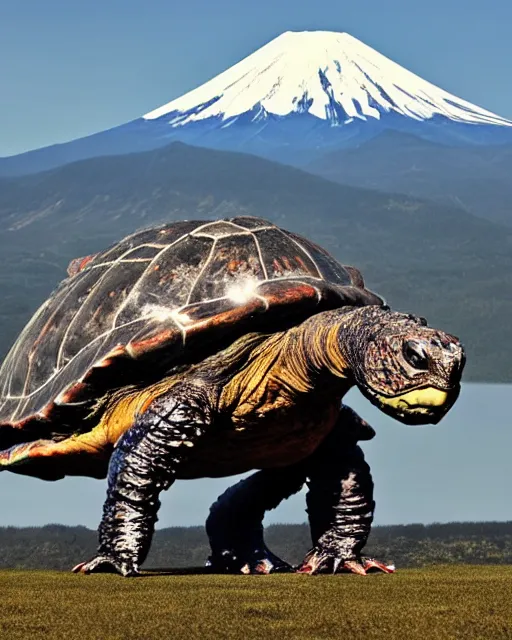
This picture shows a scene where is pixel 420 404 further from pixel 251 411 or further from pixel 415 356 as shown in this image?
pixel 251 411

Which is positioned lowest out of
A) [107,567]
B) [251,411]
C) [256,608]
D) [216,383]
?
[256,608]

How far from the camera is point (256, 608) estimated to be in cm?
446

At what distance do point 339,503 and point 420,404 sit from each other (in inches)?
96.2

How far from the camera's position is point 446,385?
5.25 metres

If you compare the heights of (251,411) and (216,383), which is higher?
(216,383)

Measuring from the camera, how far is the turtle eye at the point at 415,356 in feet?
17.3

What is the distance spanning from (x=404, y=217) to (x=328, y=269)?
167 metres

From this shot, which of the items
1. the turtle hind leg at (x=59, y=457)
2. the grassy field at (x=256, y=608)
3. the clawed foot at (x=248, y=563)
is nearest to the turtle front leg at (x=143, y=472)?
the grassy field at (x=256, y=608)

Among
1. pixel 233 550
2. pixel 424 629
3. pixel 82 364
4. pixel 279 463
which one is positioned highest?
pixel 82 364

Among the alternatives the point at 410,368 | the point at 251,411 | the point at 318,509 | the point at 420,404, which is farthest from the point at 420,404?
the point at 318,509

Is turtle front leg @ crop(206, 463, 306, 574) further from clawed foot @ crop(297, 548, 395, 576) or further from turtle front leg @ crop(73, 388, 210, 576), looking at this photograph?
turtle front leg @ crop(73, 388, 210, 576)

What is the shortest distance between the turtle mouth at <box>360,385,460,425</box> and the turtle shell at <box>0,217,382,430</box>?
4.75 feet

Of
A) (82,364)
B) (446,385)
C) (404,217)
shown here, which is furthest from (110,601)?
(404,217)

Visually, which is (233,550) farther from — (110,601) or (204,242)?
(110,601)
